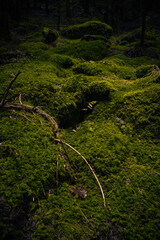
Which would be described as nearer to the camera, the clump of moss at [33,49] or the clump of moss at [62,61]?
the clump of moss at [62,61]

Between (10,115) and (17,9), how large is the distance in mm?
20627

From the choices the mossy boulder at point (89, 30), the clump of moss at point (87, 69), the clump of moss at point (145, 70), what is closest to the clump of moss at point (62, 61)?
the clump of moss at point (87, 69)

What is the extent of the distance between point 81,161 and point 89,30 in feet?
35.7

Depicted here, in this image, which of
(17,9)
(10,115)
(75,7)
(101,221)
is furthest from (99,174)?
(75,7)

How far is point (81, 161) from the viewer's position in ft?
9.84

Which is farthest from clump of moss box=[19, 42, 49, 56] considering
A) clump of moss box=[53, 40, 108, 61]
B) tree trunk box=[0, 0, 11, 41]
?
tree trunk box=[0, 0, 11, 41]

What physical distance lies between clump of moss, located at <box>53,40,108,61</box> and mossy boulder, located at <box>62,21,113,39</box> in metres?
2.94

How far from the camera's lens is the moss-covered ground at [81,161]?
82.1 inches

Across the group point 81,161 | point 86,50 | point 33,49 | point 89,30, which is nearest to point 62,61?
point 86,50

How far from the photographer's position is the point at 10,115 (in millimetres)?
3127

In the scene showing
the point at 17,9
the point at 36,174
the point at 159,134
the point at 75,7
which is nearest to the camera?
the point at 36,174

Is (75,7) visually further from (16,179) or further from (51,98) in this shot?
(16,179)

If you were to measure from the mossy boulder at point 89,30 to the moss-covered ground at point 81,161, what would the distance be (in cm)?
762

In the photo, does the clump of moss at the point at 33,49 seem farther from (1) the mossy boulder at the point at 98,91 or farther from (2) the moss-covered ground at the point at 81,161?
(1) the mossy boulder at the point at 98,91
